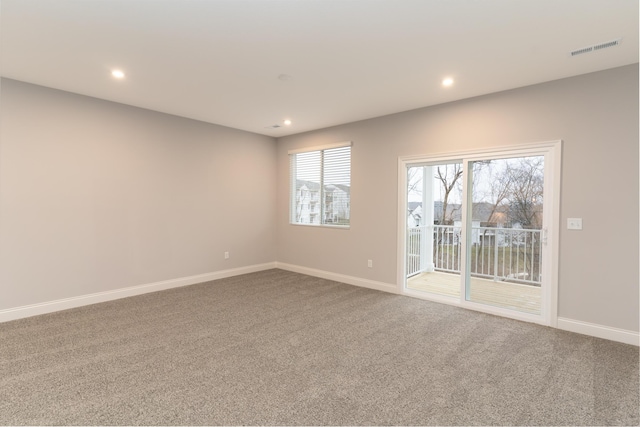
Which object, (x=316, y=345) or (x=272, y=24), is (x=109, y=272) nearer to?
(x=316, y=345)

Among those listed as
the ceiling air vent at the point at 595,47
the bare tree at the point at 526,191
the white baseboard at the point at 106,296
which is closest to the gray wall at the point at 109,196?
the white baseboard at the point at 106,296

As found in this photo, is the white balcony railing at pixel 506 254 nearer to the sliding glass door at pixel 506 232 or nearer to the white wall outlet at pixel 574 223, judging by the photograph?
the sliding glass door at pixel 506 232

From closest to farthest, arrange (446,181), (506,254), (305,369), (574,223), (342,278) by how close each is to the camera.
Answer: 1. (305,369)
2. (574,223)
3. (506,254)
4. (342,278)
5. (446,181)

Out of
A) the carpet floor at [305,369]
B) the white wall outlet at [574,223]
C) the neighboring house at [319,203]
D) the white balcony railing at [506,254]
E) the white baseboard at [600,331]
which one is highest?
the neighboring house at [319,203]

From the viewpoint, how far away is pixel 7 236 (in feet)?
10.8

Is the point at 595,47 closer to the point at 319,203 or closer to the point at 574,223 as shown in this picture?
the point at 574,223

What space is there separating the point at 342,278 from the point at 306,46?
3579 millimetres

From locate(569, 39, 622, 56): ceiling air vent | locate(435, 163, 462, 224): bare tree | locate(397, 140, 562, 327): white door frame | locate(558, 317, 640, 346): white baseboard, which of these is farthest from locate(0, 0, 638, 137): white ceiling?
locate(558, 317, 640, 346): white baseboard

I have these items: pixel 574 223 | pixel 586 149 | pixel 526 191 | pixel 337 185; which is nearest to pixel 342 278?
pixel 337 185

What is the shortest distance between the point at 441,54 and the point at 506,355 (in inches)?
105

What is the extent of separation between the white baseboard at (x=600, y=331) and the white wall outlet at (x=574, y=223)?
37.5 inches

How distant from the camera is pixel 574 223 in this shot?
314 cm

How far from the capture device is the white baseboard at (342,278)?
4594mm

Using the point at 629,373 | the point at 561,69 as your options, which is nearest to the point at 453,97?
the point at 561,69
